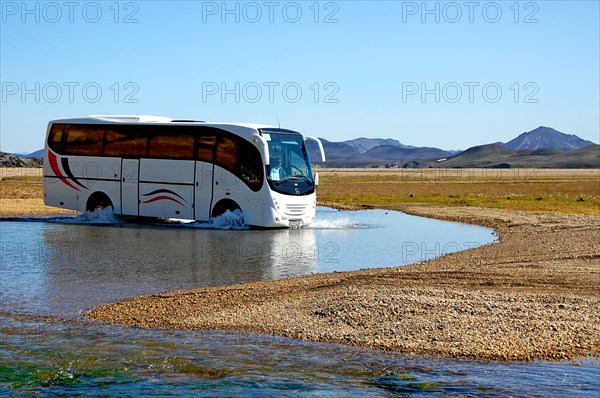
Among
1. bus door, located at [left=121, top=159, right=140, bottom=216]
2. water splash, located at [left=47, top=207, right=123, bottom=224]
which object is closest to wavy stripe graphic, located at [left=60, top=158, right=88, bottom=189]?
water splash, located at [left=47, top=207, right=123, bottom=224]

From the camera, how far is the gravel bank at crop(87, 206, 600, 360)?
1164 cm

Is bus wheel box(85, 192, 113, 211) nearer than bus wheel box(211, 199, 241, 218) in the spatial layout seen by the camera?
No

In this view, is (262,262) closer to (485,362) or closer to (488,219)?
(485,362)

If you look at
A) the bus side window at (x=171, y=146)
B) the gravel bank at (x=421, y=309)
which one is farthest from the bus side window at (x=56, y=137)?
the gravel bank at (x=421, y=309)

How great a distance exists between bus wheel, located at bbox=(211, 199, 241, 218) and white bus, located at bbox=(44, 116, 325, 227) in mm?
33

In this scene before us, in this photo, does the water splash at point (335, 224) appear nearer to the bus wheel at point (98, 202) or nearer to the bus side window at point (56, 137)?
the bus wheel at point (98, 202)

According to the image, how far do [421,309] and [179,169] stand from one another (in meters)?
18.0

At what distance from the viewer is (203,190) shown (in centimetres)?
2936

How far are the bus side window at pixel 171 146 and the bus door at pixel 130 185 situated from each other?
33.5 inches

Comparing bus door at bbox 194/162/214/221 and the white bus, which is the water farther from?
bus door at bbox 194/162/214/221

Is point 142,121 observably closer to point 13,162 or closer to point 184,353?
point 184,353

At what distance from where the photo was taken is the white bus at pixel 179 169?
92.6 ft

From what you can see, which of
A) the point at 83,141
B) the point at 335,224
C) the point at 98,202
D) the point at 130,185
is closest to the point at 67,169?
the point at 83,141

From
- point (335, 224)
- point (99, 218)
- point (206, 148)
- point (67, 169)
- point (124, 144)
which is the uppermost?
point (124, 144)
